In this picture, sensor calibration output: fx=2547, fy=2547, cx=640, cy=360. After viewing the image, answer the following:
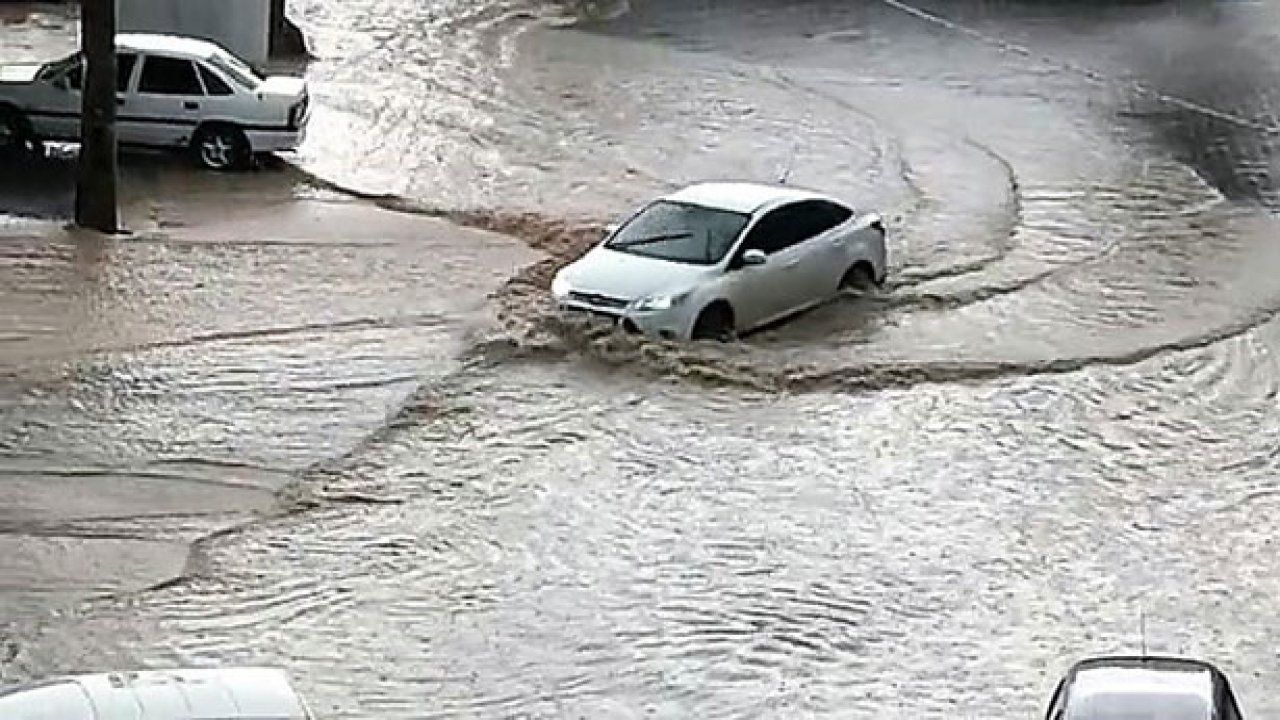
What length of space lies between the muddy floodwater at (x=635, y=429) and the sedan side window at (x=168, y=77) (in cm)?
105

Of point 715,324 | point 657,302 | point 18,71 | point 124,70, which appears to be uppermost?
point 124,70

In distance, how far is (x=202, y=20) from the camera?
36250 millimetres

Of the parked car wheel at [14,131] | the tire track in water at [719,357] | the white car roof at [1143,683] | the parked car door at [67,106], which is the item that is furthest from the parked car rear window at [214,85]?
the white car roof at [1143,683]

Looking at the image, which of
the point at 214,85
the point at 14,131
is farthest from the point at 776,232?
the point at 14,131

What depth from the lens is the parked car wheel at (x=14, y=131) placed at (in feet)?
96.3

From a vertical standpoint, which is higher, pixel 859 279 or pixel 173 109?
pixel 173 109

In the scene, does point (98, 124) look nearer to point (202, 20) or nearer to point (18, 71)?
point (18, 71)

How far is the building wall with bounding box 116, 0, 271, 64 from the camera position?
36.1 meters

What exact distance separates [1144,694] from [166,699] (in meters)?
4.20

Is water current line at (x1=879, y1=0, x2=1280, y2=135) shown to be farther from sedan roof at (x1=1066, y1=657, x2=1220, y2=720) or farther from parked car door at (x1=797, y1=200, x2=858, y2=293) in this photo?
sedan roof at (x1=1066, y1=657, x2=1220, y2=720)

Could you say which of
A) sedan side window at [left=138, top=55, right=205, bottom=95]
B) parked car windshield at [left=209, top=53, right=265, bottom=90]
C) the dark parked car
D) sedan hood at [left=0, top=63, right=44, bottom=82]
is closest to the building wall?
sedan hood at [left=0, top=63, right=44, bottom=82]

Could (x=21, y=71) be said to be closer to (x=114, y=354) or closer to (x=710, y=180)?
(x=710, y=180)

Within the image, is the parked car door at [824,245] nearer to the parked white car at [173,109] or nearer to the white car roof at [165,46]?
the parked white car at [173,109]

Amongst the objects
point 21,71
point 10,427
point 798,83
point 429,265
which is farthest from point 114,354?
point 798,83
